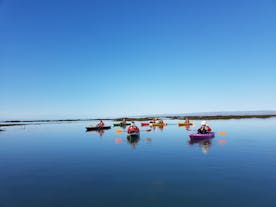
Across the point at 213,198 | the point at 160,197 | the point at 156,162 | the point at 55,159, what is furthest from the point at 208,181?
the point at 55,159

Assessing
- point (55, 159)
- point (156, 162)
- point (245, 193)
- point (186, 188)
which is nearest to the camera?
point (245, 193)

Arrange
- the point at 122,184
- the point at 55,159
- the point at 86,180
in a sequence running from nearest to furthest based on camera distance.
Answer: the point at 122,184 → the point at 86,180 → the point at 55,159

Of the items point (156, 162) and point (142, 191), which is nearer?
point (142, 191)

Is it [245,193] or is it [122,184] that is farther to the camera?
[122,184]

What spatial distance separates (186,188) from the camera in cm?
1481

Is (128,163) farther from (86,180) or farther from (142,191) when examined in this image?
(142,191)

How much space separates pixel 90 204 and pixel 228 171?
35.1 ft

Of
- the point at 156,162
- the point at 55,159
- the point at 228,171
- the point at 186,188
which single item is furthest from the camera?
the point at 55,159

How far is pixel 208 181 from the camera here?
16.1 m

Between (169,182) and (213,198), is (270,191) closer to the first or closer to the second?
(213,198)

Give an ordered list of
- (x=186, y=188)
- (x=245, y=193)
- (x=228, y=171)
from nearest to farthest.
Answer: (x=245, y=193) < (x=186, y=188) < (x=228, y=171)

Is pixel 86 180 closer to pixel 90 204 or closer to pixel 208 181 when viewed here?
pixel 90 204

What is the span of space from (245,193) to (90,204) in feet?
A: 26.2

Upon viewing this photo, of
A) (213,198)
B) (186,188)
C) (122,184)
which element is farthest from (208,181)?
(122,184)
